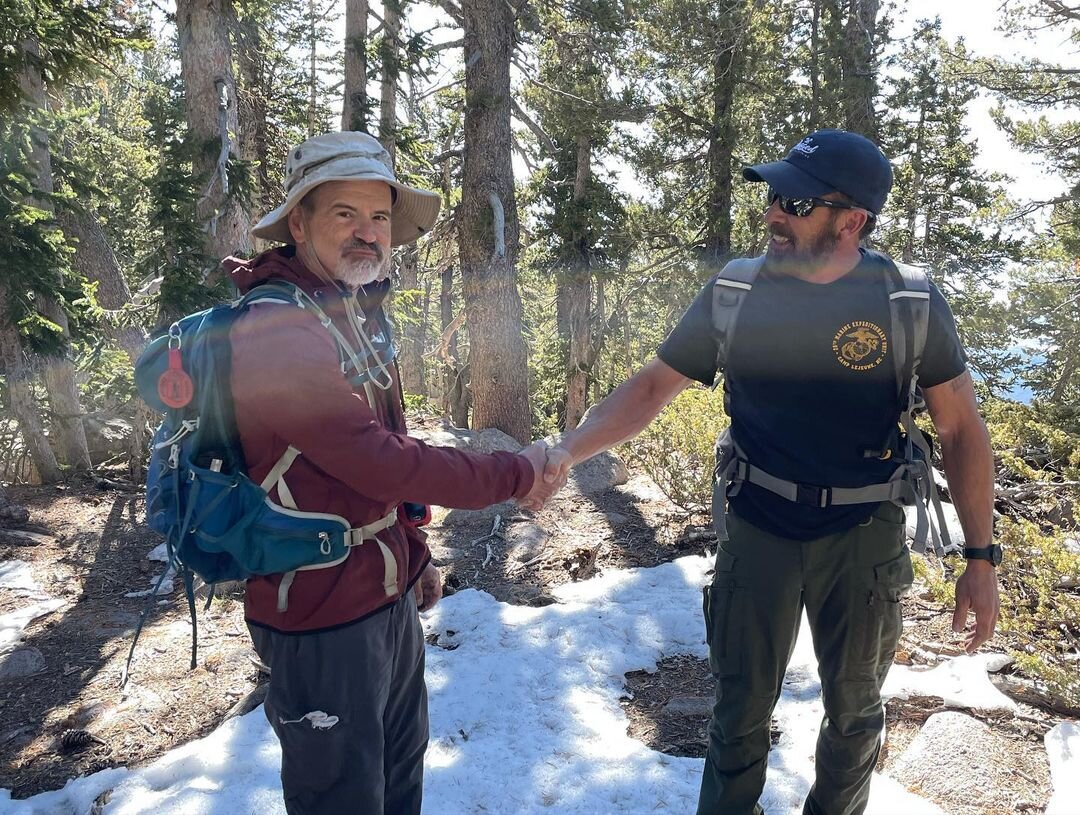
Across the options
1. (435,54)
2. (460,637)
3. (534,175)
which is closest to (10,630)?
(460,637)

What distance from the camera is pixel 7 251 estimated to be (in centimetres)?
795

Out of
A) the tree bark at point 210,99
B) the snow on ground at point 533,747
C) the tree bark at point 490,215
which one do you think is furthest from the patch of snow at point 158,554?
the tree bark at point 490,215

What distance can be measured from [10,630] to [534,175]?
565 inches

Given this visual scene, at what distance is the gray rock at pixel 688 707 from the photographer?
3938 millimetres

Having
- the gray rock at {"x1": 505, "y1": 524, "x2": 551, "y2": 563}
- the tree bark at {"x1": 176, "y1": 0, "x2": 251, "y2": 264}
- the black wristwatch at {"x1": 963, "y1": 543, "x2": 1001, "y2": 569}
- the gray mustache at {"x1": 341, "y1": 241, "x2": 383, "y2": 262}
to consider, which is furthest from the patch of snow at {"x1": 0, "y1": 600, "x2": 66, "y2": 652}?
the black wristwatch at {"x1": 963, "y1": 543, "x2": 1001, "y2": 569}

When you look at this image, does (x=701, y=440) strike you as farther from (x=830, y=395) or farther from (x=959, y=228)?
(x=959, y=228)

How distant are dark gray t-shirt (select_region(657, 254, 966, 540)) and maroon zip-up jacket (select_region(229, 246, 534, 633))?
0.87 meters

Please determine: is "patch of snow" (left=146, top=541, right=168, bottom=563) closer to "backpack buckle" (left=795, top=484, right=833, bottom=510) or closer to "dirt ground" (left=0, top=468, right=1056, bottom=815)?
"dirt ground" (left=0, top=468, right=1056, bottom=815)

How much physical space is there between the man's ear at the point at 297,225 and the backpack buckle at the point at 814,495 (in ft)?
5.84

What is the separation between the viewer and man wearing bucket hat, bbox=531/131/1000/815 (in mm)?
A: 2402

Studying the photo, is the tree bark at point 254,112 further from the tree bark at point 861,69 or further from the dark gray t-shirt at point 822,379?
the dark gray t-shirt at point 822,379

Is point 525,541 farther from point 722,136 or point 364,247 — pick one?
point 722,136

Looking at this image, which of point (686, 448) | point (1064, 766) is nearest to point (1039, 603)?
point (1064, 766)

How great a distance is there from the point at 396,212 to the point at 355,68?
34.7ft
